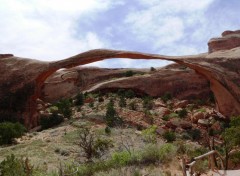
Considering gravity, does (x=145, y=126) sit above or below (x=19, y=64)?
below

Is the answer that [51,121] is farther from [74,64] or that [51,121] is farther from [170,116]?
[170,116]

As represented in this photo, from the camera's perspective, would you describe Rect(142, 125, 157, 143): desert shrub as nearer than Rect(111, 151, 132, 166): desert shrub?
No

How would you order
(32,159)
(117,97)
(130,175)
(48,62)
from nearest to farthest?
(130,175) → (32,159) → (48,62) → (117,97)

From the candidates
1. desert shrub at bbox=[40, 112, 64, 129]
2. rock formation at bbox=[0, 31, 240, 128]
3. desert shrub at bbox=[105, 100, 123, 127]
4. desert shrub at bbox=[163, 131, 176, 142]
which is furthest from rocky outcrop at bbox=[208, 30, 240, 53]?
desert shrub at bbox=[163, 131, 176, 142]

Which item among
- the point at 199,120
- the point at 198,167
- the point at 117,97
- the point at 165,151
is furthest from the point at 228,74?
the point at 198,167

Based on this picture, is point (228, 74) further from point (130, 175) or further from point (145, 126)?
point (130, 175)

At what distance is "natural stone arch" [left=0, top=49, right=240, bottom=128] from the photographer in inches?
763

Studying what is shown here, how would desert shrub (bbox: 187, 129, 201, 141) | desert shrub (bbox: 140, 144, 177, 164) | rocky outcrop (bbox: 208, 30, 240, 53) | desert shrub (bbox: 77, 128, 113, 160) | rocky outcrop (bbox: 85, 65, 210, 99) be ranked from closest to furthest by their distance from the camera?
desert shrub (bbox: 140, 144, 177, 164) → desert shrub (bbox: 77, 128, 113, 160) → desert shrub (bbox: 187, 129, 201, 141) → rocky outcrop (bbox: 85, 65, 210, 99) → rocky outcrop (bbox: 208, 30, 240, 53)

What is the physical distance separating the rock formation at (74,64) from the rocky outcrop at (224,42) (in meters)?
11.1

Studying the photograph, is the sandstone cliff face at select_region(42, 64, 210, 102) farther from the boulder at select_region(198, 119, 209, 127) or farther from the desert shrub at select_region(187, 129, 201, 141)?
the desert shrub at select_region(187, 129, 201, 141)

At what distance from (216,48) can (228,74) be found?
43.3 ft

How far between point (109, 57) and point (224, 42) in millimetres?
15038

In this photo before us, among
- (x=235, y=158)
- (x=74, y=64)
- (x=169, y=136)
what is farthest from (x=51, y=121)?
(x=235, y=158)

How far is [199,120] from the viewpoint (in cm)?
2012
